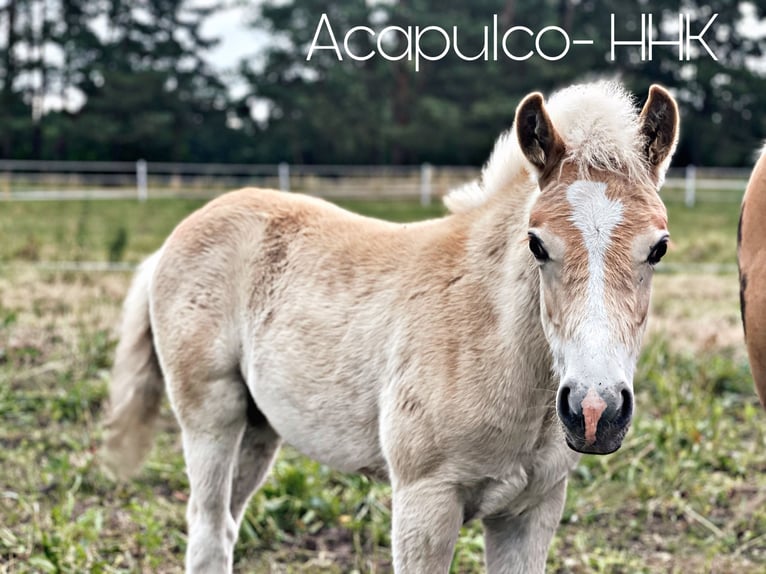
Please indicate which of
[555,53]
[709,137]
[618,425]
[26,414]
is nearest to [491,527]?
[618,425]

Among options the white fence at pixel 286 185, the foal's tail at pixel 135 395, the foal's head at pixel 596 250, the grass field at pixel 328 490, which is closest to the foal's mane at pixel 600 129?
the foal's head at pixel 596 250

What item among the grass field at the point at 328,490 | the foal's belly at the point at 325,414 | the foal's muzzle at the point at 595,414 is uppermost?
the foal's muzzle at the point at 595,414

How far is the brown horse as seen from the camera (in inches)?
95.4

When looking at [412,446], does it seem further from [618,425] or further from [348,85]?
[348,85]

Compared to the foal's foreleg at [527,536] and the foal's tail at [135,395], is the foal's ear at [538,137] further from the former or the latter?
the foal's tail at [135,395]

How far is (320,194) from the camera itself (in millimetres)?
19203

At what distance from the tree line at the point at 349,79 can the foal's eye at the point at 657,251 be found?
23.7 metres

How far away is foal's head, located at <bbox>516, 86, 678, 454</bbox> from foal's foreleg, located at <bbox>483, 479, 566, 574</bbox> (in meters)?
0.64

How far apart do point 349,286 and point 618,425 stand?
1.17 m

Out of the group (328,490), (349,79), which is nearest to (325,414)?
(328,490)

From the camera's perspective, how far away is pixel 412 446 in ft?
7.70

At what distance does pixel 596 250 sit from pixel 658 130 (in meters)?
0.43

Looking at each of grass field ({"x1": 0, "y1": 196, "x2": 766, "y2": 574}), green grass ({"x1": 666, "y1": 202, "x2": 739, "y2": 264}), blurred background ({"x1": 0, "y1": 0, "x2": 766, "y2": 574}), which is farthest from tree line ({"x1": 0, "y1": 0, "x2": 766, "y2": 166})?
grass field ({"x1": 0, "y1": 196, "x2": 766, "y2": 574})

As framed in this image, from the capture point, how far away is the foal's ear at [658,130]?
2.08 meters
